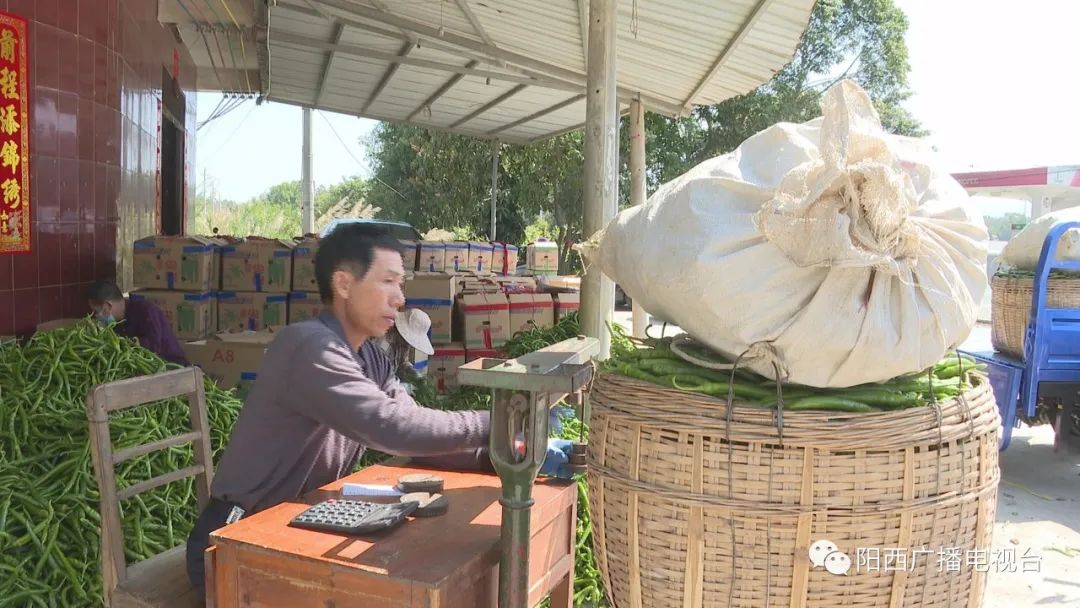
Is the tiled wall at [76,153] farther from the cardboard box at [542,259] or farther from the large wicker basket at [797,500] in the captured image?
the cardboard box at [542,259]

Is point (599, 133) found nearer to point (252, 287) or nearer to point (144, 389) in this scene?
point (252, 287)

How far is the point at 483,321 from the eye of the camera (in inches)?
263

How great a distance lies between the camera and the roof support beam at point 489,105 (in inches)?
397

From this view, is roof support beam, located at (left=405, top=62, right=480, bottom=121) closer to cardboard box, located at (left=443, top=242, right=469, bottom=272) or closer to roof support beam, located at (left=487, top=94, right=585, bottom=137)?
roof support beam, located at (left=487, top=94, right=585, bottom=137)

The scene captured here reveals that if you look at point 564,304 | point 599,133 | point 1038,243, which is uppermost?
point 599,133

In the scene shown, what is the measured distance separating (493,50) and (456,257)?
7.51 ft

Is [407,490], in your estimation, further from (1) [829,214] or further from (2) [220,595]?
(1) [829,214]

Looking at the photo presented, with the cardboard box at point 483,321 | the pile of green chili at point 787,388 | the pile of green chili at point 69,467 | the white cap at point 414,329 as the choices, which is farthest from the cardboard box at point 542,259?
the pile of green chili at point 787,388

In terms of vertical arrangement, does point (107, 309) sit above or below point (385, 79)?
below

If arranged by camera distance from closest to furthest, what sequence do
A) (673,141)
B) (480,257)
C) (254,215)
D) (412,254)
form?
(412,254) → (480,257) → (673,141) → (254,215)

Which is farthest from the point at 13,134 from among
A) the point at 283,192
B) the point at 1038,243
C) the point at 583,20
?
the point at 283,192

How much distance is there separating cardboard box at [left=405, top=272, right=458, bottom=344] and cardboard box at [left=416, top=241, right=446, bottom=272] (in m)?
1.84

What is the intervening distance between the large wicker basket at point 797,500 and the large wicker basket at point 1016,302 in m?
4.98

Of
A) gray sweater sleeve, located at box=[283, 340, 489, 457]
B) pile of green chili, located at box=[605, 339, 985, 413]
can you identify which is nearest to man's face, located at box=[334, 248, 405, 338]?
gray sweater sleeve, located at box=[283, 340, 489, 457]
